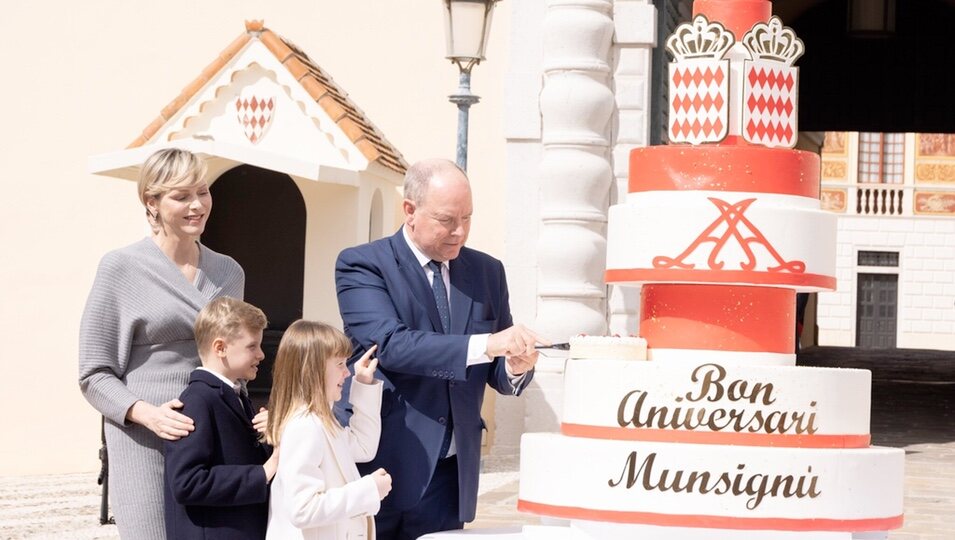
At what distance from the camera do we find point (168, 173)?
4398 mm

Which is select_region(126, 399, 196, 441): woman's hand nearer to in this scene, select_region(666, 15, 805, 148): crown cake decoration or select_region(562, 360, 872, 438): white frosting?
select_region(562, 360, 872, 438): white frosting

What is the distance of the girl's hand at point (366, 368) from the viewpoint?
4.44m

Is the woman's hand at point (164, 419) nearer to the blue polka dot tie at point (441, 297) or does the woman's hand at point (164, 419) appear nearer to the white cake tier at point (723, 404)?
the blue polka dot tie at point (441, 297)

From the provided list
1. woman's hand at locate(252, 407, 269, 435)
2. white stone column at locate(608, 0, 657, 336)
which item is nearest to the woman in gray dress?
woman's hand at locate(252, 407, 269, 435)

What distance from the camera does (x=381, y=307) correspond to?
464 cm

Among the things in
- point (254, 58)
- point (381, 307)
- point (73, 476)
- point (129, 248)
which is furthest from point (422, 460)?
point (73, 476)

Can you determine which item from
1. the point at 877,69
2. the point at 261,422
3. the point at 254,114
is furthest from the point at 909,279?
the point at 261,422

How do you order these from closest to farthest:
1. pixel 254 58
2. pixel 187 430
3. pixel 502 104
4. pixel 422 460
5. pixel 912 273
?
1. pixel 187 430
2. pixel 422 460
3. pixel 254 58
4. pixel 502 104
5. pixel 912 273

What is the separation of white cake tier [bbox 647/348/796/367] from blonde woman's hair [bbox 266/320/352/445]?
106 centimetres

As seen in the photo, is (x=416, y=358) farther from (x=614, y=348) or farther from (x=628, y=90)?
(x=628, y=90)

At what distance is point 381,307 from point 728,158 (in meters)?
1.15

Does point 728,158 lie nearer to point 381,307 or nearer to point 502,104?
point 381,307

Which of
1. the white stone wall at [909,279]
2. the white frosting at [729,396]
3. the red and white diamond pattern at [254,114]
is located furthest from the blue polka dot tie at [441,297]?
the white stone wall at [909,279]

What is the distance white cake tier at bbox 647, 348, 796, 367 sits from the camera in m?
4.75
